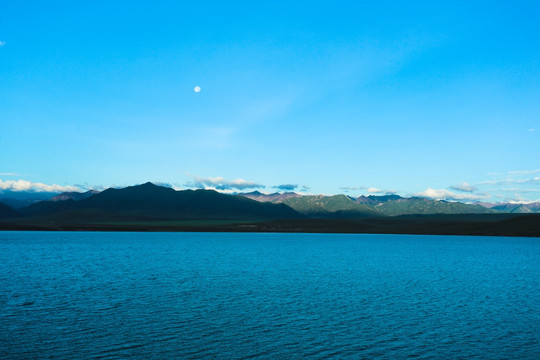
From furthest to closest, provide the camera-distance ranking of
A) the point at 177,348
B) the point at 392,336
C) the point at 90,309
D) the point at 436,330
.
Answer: the point at 90,309 → the point at 436,330 → the point at 392,336 → the point at 177,348

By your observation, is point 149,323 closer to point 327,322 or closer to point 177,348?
→ point 177,348

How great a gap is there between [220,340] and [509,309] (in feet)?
77.6

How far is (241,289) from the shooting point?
41.4 meters

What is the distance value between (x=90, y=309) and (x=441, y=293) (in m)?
31.0

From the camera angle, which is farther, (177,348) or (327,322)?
(327,322)

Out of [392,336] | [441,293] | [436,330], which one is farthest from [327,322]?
[441,293]

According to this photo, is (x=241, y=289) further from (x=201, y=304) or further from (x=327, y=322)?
(x=327, y=322)

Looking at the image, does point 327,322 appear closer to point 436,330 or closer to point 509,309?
point 436,330

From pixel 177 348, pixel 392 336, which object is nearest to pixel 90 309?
pixel 177 348

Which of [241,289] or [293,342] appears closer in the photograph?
[293,342]

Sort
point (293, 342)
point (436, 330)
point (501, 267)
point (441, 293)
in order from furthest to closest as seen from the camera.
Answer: point (501, 267), point (441, 293), point (436, 330), point (293, 342)

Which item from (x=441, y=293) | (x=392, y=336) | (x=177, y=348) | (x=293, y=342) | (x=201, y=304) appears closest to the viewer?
(x=177, y=348)

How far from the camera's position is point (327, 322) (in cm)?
2820

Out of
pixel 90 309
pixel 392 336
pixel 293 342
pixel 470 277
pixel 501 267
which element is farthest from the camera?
pixel 501 267
